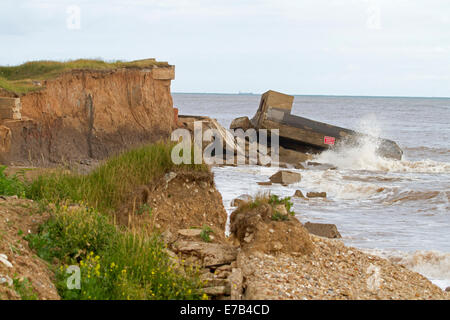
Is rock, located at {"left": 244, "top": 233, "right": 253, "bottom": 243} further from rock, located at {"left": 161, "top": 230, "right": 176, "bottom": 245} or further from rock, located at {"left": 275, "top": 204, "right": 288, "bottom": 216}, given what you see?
rock, located at {"left": 161, "top": 230, "right": 176, "bottom": 245}

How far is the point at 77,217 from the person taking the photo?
673 centimetres

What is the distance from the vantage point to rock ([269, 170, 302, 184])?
19.3m

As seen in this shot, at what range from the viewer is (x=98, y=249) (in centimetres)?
643

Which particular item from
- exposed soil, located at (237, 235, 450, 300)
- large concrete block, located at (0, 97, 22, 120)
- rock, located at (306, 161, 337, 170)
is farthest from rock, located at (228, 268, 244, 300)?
rock, located at (306, 161, 337, 170)

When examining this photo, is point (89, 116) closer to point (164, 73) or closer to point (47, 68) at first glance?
point (47, 68)

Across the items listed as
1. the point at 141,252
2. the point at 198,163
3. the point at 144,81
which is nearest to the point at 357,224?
the point at 198,163

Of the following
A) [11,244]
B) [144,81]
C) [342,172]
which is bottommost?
[342,172]

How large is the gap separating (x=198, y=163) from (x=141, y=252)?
342 cm

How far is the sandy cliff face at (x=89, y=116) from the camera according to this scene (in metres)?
17.1

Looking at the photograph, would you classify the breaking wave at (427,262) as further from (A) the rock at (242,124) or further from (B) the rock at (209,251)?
(A) the rock at (242,124)

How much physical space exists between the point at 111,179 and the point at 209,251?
9.19 ft

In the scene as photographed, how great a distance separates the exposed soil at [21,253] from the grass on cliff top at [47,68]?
11.7 meters

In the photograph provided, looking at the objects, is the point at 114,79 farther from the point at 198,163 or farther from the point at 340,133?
the point at 198,163

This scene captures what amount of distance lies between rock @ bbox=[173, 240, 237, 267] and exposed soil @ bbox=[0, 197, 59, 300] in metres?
1.82
